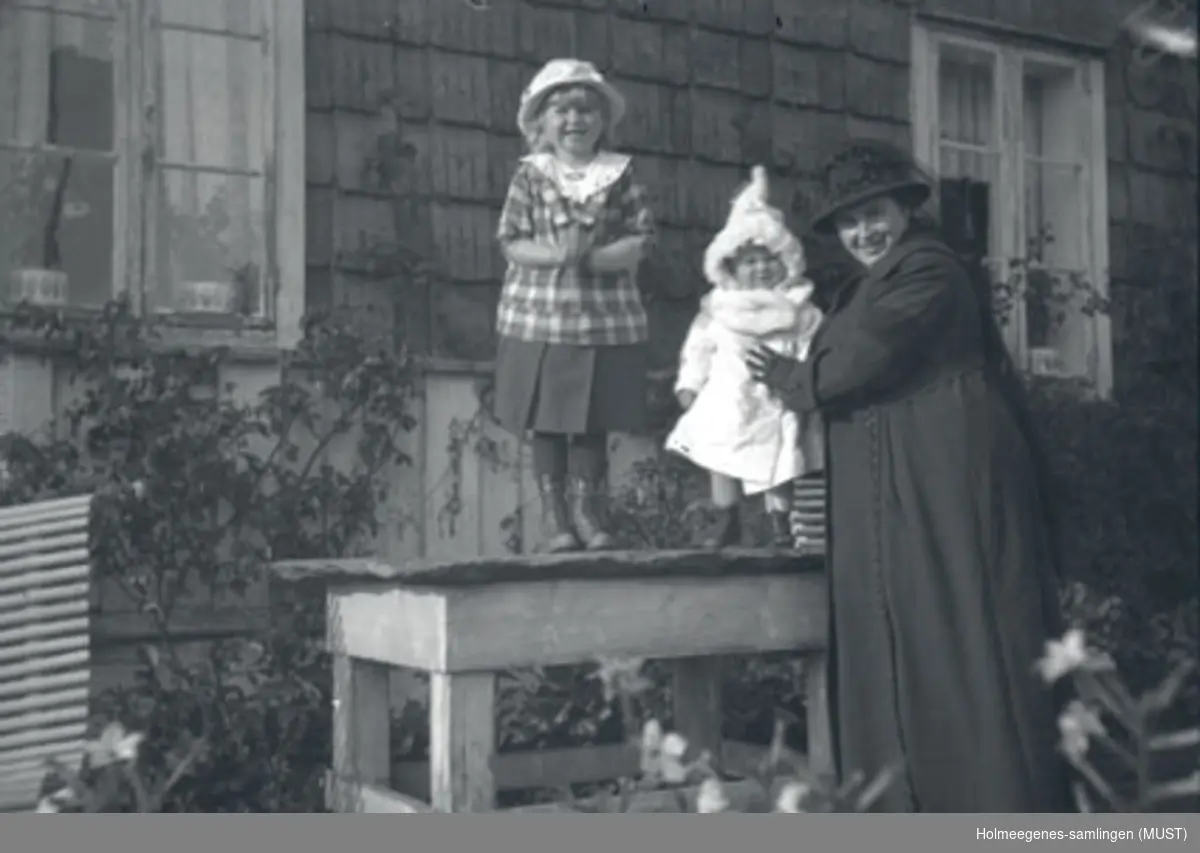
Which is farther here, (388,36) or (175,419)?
(388,36)

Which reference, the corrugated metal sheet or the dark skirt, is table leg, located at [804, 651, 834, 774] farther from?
the corrugated metal sheet

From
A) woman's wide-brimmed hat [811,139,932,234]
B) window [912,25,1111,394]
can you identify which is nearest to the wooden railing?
woman's wide-brimmed hat [811,139,932,234]

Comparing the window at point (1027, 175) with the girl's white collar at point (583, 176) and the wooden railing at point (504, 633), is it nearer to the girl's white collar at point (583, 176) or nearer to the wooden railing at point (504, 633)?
the girl's white collar at point (583, 176)

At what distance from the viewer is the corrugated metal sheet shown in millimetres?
3168

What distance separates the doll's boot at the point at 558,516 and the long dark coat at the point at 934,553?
663mm

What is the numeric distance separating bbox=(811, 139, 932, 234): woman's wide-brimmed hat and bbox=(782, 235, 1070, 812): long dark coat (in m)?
0.12

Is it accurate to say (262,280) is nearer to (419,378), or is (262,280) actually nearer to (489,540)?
(419,378)

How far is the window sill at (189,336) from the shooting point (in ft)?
12.5

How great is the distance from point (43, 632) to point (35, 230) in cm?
104

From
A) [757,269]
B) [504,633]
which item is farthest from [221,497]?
[757,269]

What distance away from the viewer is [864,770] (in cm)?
330

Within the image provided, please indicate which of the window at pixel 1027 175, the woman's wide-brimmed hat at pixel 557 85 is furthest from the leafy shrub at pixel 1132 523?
the woman's wide-brimmed hat at pixel 557 85

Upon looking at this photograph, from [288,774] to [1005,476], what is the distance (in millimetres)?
1806

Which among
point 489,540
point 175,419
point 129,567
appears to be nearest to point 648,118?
point 489,540
